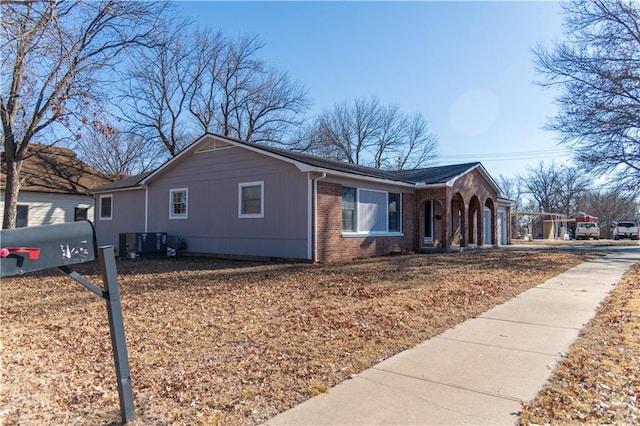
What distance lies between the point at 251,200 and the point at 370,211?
14.3 feet

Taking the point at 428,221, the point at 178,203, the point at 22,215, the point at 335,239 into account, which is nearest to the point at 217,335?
the point at 335,239

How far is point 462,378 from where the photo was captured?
4.10 m

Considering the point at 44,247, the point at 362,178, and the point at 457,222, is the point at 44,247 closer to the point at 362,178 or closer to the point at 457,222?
the point at 362,178

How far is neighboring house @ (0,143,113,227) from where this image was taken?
22891 mm

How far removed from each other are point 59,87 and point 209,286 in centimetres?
675

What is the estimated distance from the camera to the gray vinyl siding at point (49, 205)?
23.0m

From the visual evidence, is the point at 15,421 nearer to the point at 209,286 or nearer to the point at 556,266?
the point at 209,286

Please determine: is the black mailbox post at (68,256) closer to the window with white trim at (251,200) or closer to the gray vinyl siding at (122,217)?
the window with white trim at (251,200)

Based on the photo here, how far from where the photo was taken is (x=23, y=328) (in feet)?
20.1

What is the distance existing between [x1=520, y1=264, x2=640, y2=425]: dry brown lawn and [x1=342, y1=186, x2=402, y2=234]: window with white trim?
953cm

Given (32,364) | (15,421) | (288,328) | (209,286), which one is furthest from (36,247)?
(209,286)

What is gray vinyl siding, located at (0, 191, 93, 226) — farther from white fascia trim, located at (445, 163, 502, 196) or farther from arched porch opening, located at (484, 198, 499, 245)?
arched porch opening, located at (484, 198, 499, 245)

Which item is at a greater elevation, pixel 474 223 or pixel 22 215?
pixel 22 215

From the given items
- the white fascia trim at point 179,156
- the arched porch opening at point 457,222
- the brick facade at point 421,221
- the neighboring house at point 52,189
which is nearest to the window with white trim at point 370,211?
the brick facade at point 421,221
